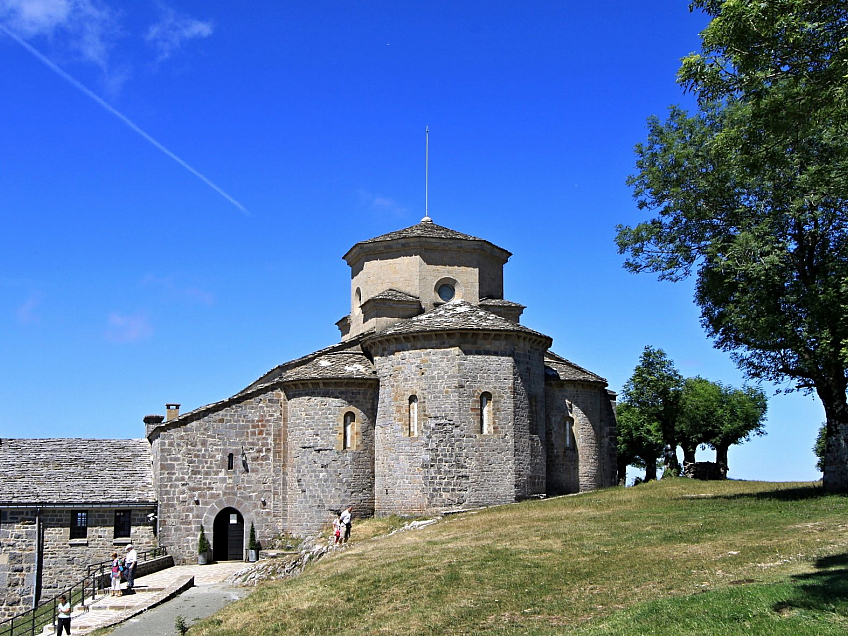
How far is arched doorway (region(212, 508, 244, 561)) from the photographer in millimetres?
31734

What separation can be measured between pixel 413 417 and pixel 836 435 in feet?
46.1

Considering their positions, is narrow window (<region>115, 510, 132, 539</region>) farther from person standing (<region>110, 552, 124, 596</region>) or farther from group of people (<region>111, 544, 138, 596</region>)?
person standing (<region>110, 552, 124, 596</region>)

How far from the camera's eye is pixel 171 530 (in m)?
30.9

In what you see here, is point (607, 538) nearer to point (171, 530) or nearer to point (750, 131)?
point (750, 131)

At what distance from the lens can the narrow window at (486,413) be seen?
2948 cm

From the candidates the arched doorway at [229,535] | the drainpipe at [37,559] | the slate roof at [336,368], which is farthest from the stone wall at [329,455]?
the drainpipe at [37,559]

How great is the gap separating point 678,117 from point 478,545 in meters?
16.1

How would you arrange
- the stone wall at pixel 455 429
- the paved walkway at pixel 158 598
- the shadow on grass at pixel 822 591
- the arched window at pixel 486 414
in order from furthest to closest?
the arched window at pixel 486 414, the stone wall at pixel 455 429, the paved walkway at pixel 158 598, the shadow on grass at pixel 822 591

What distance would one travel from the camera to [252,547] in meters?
31.4

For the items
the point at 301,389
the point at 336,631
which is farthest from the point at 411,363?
the point at 336,631

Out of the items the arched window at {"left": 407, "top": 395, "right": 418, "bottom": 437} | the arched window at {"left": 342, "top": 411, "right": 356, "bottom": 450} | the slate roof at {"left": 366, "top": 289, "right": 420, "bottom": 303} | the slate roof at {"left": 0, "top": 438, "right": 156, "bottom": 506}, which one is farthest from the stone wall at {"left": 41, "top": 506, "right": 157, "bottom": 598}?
the slate roof at {"left": 366, "top": 289, "right": 420, "bottom": 303}

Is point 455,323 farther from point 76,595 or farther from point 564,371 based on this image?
point 76,595

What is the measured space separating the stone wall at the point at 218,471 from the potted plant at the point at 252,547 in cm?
18

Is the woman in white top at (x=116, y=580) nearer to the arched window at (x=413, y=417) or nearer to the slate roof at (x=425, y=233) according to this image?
the arched window at (x=413, y=417)
